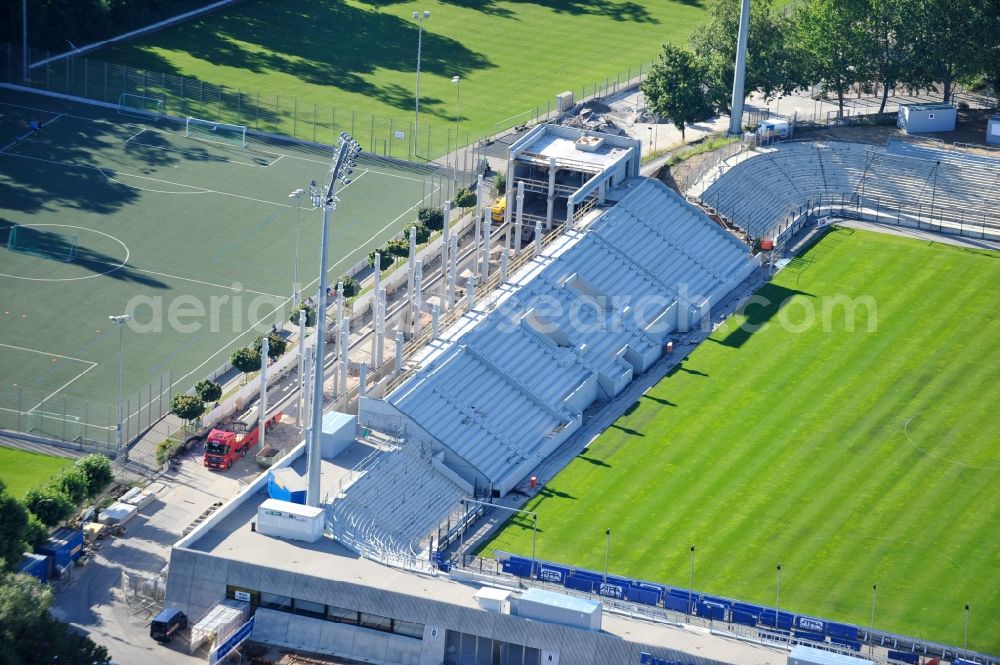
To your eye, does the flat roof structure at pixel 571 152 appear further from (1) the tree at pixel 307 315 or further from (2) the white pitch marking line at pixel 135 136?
(2) the white pitch marking line at pixel 135 136

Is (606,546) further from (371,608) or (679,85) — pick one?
(679,85)

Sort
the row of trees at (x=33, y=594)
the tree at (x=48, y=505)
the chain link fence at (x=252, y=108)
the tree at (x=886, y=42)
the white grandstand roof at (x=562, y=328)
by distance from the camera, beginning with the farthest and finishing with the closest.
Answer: the chain link fence at (x=252, y=108) → the tree at (x=886, y=42) → the white grandstand roof at (x=562, y=328) → the tree at (x=48, y=505) → the row of trees at (x=33, y=594)

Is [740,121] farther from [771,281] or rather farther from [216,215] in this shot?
[216,215]

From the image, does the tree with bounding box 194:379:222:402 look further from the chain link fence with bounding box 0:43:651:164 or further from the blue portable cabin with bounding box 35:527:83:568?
the chain link fence with bounding box 0:43:651:164

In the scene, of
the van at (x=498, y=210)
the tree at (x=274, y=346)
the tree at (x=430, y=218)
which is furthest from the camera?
the van at (x=498, y=210)

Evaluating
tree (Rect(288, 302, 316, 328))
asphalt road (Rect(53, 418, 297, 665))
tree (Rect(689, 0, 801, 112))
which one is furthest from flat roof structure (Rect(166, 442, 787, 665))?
tree (Rect(689, 0, 801, 112))

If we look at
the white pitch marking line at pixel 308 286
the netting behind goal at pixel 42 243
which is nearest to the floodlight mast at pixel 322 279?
the white pitch marking line at pixel 308 286

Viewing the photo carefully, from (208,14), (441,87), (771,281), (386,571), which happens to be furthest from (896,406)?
(208,14)
